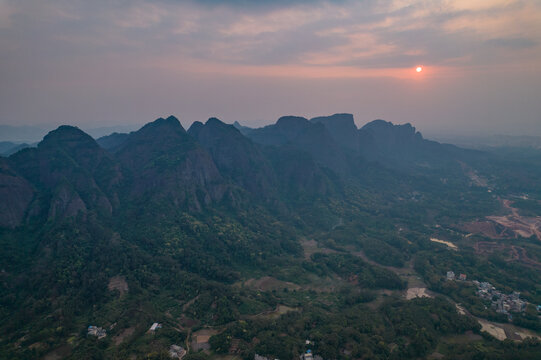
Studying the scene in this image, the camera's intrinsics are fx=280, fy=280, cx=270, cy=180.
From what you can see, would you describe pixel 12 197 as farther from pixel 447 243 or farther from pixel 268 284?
pixel 447 243

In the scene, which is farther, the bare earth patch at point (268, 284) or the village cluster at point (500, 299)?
the bare earth patch at point (268, 284)

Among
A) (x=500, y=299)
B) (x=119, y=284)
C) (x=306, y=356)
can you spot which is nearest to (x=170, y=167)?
(x=119, y=284)

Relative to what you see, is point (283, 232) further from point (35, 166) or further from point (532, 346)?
point (35, 166)

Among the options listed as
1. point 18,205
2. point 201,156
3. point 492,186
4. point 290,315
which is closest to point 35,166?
point 18,205

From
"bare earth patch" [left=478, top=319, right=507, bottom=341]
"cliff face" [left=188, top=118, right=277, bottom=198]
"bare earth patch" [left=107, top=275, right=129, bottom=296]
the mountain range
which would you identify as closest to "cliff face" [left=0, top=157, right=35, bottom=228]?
the mountain range

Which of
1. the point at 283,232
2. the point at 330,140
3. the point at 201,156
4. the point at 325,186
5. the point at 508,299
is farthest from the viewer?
the point at 330,140

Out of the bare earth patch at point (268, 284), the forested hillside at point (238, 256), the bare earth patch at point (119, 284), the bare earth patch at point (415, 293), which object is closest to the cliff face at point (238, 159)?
the forested hillside at point (238, 256)

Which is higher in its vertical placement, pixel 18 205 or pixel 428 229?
pixel 18 205

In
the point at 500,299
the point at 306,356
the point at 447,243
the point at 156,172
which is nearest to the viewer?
the point at 306,356

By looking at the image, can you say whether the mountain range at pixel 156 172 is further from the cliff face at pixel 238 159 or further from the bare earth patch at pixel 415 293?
the bare earth patch at pixel 415 293

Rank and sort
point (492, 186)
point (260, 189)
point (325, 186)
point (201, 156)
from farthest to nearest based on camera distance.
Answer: point (492, 186) → point (325, 186) → point (260, 189) → point (201, 156)

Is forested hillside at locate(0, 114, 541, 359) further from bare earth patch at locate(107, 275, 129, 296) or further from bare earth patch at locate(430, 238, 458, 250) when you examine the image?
bare earth patch at locate(430, 238, 458, 250)
